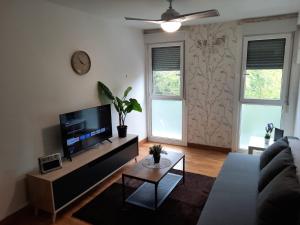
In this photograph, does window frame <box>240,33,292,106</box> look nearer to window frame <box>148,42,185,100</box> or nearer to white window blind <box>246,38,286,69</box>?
white window blind <box>246,38,286,69</box>

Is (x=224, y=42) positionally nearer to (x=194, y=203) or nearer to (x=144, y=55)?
(x=144, y=55)

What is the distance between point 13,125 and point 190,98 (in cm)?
306

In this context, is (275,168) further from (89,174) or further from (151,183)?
(89,174)

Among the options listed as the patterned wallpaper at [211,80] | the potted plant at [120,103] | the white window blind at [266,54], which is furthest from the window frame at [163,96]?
the white window blind at [266,54]

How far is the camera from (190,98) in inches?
175

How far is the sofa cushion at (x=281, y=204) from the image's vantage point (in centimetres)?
146

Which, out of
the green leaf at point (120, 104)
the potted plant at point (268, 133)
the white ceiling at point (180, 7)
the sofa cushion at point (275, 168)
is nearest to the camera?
the sofa cushion at point (275, 168)

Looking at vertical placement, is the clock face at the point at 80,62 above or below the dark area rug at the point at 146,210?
above

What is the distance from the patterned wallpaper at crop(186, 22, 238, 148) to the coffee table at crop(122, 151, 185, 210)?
155cm

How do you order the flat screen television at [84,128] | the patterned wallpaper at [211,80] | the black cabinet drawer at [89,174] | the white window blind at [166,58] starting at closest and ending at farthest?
the black cabinet drawer at [89,174]
the flat screen television at [84,128]
the patterned wallpaper at [211,80]
the white window blind at [166,58]

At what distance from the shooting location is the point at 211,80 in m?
4.18

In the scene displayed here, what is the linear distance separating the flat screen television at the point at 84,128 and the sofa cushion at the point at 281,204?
221 cm

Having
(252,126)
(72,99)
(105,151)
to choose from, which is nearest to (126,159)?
(105,151)

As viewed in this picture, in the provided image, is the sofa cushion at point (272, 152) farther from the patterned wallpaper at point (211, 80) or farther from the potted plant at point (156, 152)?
the patterned wallpaper at point (211, 80)
